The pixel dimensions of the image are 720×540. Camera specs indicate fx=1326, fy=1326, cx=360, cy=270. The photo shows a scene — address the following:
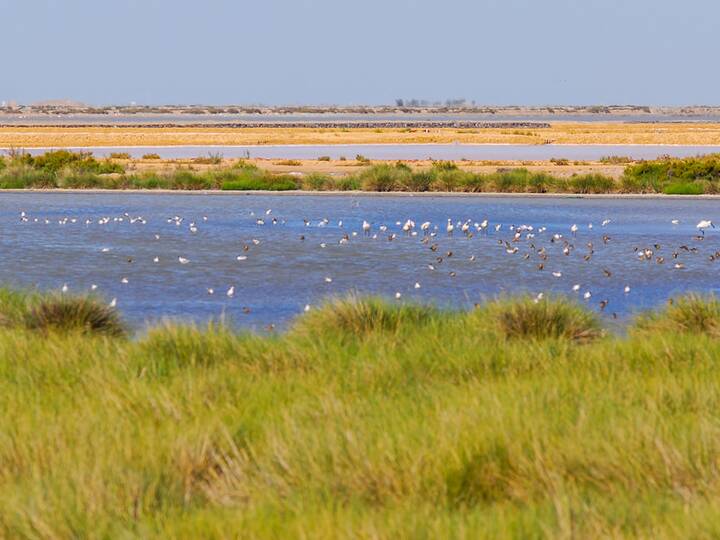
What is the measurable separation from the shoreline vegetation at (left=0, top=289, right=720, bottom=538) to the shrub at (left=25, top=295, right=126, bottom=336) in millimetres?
911

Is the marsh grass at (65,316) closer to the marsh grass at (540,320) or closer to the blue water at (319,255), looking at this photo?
the blue water at (319,255)

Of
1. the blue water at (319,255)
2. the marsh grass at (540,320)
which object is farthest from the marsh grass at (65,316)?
the marsh grass at (540,320)

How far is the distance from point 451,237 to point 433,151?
38858mm

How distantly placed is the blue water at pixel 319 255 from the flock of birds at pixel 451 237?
0.22 ft

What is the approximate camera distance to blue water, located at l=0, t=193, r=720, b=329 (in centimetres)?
1600

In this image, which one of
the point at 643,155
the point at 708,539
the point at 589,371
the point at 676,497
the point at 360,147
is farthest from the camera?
the point at 360,147

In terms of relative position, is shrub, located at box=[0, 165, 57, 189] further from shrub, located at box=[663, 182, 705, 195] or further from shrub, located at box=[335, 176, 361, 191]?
shrub, located at box=[663, 182, 705, 195]

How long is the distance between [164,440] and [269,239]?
54.3 ft

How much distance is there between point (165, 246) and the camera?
21828 millimetres

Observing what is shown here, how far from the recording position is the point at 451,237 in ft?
75.7

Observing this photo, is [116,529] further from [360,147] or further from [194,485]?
[360,147]

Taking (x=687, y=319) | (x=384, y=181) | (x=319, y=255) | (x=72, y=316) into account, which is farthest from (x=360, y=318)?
(x=384, y=181)

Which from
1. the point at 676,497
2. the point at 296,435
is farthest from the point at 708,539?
the point at 296,435

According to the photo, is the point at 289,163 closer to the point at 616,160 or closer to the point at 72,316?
the point at 616,160
